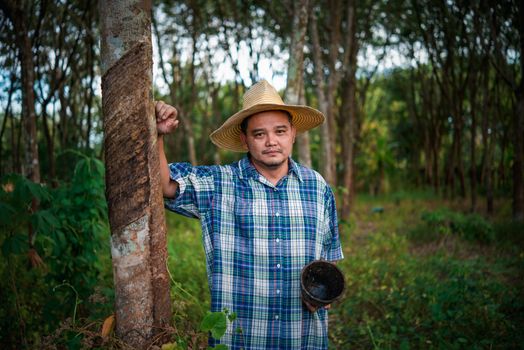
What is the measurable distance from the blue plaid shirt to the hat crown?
36cm

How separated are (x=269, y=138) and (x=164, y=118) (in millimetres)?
583

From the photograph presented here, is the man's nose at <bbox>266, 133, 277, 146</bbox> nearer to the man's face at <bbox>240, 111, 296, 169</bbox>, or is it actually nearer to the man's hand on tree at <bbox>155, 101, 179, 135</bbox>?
the man's face at <bbox>240, 111, 296, 169</bbox>

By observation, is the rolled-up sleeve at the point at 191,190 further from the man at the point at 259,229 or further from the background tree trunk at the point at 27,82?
the background tree trunk at the point at 27,82

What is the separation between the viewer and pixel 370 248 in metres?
6.25

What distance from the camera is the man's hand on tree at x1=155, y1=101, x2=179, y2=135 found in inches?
65.0

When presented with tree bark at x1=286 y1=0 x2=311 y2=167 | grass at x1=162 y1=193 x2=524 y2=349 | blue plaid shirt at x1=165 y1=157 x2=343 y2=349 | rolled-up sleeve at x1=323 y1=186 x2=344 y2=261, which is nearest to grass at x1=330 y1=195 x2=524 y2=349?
grass at x1=162 y1=193 x2=524 y2=349

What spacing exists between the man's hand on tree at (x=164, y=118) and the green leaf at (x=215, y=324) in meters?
0.78

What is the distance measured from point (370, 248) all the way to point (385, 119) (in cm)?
1626

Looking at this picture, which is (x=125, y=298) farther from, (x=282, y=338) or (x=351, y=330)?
(x=351, y=330)

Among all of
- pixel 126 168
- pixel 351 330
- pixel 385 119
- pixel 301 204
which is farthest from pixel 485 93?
pixel 385 119

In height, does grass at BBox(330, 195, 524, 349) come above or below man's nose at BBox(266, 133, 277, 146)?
below

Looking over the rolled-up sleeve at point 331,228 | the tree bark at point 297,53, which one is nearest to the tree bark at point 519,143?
the tree bark at point 297,53

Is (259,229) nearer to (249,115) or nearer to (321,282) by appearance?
(321,282)

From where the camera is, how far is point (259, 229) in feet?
6.46
